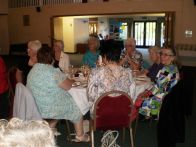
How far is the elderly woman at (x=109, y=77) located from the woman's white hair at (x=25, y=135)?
208cm

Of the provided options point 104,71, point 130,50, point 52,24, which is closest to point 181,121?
point 104,71

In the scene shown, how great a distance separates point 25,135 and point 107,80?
7.03 feet

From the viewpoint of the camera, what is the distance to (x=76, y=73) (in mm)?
4355

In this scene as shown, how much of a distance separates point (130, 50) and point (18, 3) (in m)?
11.1

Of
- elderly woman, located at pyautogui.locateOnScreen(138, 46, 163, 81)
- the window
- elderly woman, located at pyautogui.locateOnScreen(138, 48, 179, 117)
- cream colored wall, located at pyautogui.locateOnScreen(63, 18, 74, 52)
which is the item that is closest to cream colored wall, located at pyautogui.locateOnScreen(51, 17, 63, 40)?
cream colored wall, located at pyautogui.locateOnScreen(63, 18, 74, 52)

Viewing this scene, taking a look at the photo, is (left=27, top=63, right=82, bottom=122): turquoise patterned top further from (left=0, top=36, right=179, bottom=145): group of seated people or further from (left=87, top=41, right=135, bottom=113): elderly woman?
(left=87, top=41, right=135, bottom=113): elderly woman

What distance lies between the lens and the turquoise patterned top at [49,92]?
10.7 feet

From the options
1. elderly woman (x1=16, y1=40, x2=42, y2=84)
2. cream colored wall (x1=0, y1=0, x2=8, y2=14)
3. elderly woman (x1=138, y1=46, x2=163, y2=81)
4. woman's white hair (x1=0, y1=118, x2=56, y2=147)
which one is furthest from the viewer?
cream colored wall (x1=0, y1=0, x2=8, y2=14)

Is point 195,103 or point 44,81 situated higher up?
point 44,81

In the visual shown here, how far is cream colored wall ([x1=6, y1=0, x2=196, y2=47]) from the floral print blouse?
7.60 m

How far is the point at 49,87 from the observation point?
130 inches

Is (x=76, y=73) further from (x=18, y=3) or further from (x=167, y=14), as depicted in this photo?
(x=18, y=3)

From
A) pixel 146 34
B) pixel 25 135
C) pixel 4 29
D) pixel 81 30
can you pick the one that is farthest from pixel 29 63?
pixel 146 34

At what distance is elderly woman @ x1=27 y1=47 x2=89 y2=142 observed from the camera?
328cm
